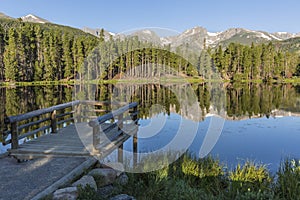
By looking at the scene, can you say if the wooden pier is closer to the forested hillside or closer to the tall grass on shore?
the tall grass on shore

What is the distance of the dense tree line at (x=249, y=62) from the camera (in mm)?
73812

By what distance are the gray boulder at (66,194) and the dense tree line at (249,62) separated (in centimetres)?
6941

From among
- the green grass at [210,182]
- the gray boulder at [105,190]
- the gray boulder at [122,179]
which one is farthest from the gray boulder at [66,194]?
the gray boulder at [122,179]

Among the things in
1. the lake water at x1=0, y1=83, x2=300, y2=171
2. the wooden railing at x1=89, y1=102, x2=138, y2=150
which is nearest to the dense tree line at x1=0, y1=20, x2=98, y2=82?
the lake water at x1=0, y1=83, x2=300, y2=171

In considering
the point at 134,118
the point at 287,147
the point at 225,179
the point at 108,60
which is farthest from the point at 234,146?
the point at 108,60

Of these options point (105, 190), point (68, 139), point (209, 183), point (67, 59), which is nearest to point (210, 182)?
point (209, 183)

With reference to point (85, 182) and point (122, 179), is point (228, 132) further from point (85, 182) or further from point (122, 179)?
point (85, 182)

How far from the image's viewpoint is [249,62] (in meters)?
74.8

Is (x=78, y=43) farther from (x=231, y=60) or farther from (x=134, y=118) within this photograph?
(x=134, y=118)

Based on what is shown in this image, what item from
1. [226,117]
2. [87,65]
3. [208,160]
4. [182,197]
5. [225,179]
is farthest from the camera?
[87,65]

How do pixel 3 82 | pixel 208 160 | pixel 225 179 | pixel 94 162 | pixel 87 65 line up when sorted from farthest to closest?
pixel 87 65
pixel 3 82
pixel 208 160
pixel 225 179
pixel 94 162

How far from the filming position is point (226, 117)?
74.3ft

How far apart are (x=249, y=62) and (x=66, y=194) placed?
7509 centimetres

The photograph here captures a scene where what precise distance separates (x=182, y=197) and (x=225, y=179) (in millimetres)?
2867
